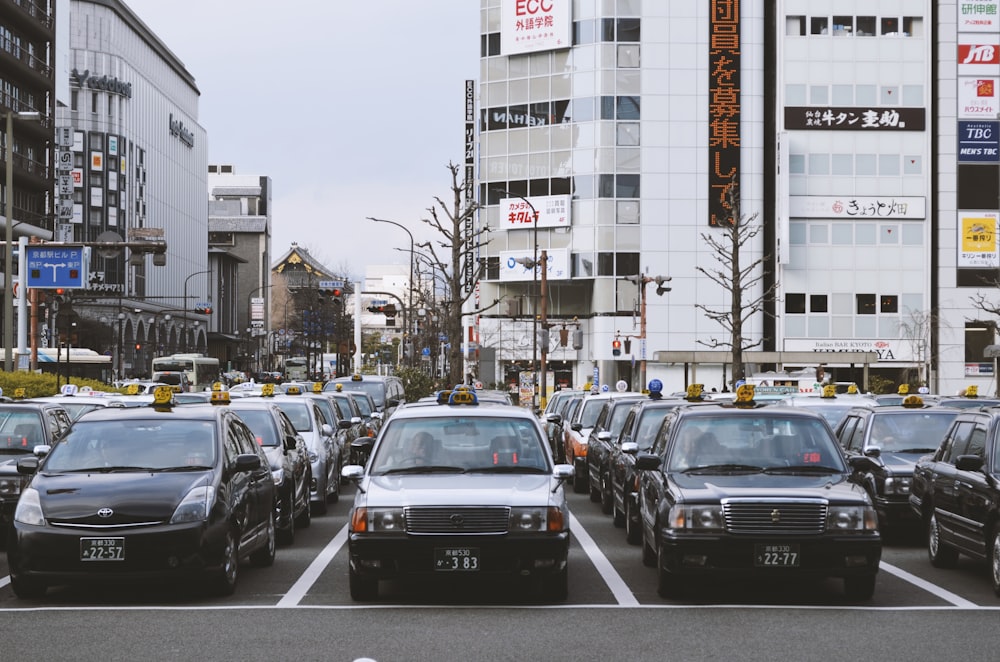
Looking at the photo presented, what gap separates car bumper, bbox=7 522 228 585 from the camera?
10609mm

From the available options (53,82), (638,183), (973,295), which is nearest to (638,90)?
(638,183)

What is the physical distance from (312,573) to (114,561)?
2.71 meters

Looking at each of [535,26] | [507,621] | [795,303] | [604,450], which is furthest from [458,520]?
[535,26]

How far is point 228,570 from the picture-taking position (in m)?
11.2

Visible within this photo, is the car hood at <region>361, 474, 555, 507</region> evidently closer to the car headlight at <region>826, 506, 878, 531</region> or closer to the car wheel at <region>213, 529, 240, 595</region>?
the car wheel at <region>213, 529, 240, 595</region>

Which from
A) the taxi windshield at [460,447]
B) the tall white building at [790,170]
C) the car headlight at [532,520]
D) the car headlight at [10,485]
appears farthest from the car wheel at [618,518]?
the tall white building at [790,170]

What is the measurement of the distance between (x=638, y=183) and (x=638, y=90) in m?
5.09

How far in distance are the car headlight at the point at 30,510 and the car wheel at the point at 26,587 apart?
17.5 inches

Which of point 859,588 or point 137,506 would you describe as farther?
point 859,588

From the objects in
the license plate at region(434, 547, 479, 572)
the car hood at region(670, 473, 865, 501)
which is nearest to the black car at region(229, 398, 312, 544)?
the license plate at region(434, 547, 479, 572)

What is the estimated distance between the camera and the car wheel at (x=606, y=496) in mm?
19456

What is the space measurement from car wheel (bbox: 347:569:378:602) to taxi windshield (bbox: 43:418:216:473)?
1763 mm

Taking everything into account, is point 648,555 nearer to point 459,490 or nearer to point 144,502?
point 459,490

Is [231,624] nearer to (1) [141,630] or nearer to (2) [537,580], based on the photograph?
(1) [141,630]
